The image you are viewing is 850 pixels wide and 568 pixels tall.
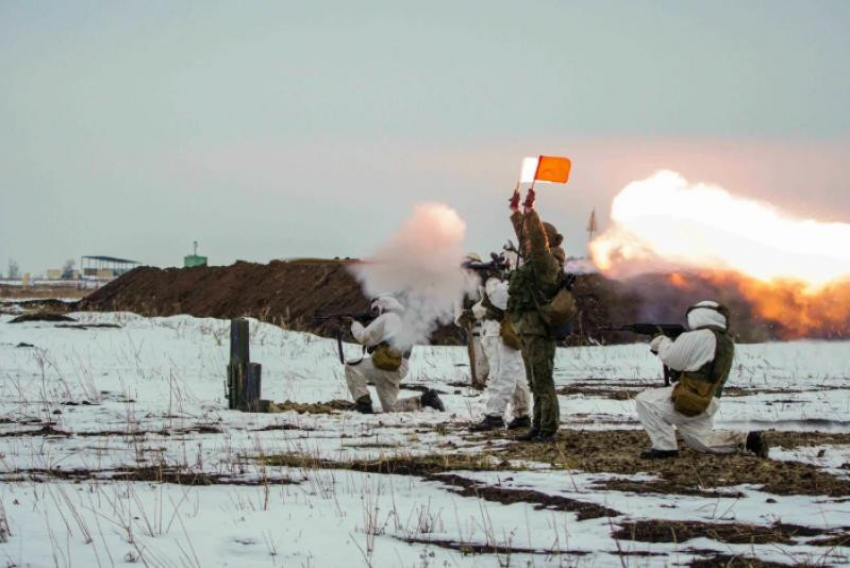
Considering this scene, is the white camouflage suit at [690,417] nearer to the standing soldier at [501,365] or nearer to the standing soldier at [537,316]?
the standing soldier at [537,316]

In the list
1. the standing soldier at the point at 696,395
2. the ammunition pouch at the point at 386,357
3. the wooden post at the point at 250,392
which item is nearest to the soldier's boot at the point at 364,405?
the ammunition pouch at the point at 386,357

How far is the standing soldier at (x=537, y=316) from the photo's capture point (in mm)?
11258

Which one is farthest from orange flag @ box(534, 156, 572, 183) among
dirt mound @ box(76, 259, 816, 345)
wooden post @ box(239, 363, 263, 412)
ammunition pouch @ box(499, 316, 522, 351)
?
dirt mound @ box(76, 259, 816, 345)

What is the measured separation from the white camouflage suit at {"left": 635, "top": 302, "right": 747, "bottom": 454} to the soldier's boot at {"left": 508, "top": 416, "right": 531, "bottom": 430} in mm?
2946

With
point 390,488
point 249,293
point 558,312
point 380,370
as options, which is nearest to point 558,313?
point 558,312

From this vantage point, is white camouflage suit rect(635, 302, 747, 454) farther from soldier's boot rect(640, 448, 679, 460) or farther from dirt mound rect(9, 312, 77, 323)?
dirt mound rect(9, 312, 77, 323)

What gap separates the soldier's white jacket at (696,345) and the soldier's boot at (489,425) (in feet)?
9.88

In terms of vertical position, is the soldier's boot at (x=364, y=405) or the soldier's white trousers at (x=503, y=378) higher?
the soldier's white trousers at (x=503, y=378)

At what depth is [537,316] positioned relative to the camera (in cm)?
1134

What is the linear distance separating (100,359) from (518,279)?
1158cm

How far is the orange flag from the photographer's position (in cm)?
1124

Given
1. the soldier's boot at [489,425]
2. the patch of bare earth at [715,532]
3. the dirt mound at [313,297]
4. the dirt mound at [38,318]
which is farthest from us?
the dirt mound at [313,297]

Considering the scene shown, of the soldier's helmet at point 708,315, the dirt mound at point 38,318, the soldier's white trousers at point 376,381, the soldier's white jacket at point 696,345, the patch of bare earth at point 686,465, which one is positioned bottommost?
the patch of bare earth at point 686,465

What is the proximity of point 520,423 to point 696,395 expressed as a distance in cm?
348
